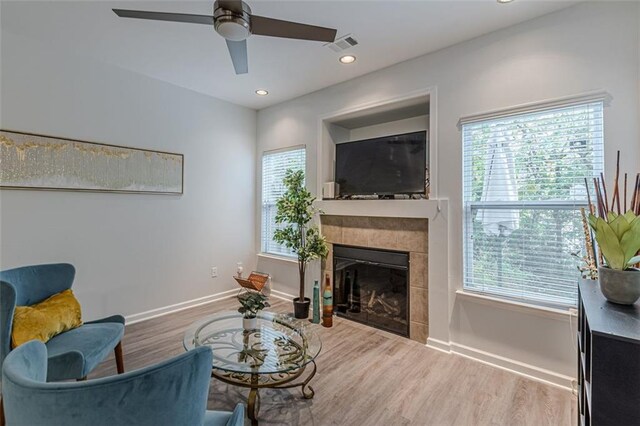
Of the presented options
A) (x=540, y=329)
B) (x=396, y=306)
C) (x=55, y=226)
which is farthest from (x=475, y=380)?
(x=55, y=226)

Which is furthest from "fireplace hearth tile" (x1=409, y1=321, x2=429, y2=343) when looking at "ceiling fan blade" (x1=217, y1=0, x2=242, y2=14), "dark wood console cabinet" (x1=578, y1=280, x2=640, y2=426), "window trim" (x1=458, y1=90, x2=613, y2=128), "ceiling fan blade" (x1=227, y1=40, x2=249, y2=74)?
"ceiling fan blade" (x1=217, y1=0, x2=242, y2=14)

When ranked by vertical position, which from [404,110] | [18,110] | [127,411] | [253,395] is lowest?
[253,395]

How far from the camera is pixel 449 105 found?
284 cm

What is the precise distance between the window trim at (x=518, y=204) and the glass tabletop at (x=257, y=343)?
1.55 m

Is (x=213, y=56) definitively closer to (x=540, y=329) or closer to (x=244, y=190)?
(x=244, y=190)

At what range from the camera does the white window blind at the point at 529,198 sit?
226 cm

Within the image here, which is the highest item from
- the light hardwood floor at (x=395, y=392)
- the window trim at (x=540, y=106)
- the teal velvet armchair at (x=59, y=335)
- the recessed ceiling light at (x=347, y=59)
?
the recessed ceiling light at (x=347, y=59)

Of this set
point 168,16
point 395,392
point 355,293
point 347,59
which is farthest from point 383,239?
point 168,16

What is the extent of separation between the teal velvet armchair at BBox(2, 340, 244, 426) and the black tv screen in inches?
105

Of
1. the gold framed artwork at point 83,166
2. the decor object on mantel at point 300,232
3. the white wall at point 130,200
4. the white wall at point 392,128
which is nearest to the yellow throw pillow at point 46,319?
the white wall at point 130,200

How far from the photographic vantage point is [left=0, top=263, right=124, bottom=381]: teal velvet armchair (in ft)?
5.63

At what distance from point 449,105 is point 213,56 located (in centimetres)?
240

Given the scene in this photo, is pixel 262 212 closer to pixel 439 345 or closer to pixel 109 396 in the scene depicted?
pixel 439 345

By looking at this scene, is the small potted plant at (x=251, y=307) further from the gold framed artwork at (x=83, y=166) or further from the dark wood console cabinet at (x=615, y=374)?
the gold framed artwork at (x=83, y=166)
